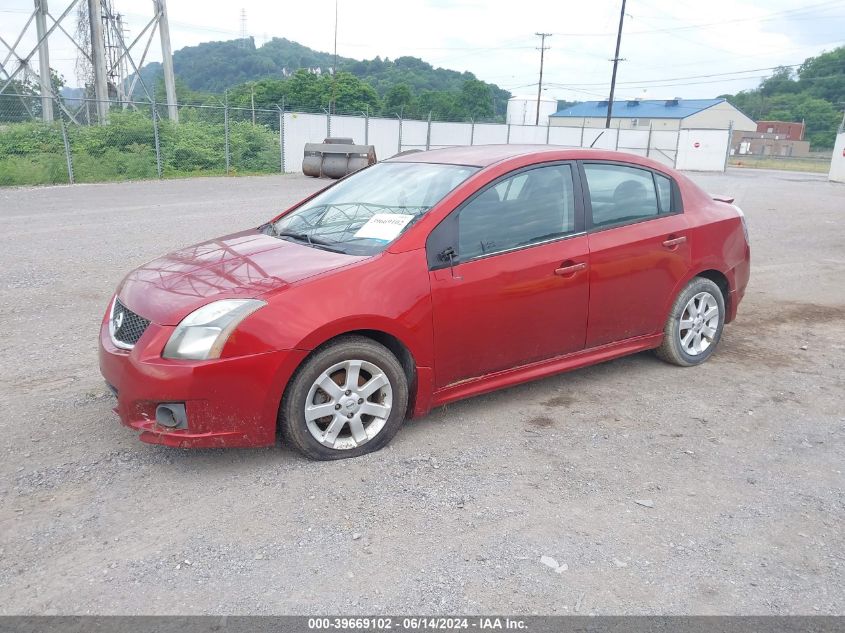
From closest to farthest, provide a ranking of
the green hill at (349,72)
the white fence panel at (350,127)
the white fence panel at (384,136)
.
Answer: the white fence panel at (350,127)
the white fence panel at (384,136)
the green hill at (349,72)

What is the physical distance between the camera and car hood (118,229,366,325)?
3.60 metres

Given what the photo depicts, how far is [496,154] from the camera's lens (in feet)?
15.1

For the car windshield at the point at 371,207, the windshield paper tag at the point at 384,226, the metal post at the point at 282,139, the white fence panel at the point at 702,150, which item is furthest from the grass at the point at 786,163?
the windshield paper tag at the point at 384,226

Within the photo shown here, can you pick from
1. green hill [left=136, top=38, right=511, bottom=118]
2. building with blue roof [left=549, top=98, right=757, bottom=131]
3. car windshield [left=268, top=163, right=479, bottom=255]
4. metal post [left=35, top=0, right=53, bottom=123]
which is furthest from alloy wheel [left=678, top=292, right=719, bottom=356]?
building with blue roof [left=549, top=98, right=757, bottom=131]

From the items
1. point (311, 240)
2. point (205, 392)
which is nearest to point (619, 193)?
point (311, 240)

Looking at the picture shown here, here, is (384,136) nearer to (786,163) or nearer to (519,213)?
(519,213)

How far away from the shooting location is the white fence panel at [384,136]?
31.2m

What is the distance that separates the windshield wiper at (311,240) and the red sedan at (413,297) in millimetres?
20

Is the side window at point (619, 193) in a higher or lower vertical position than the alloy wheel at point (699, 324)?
higher

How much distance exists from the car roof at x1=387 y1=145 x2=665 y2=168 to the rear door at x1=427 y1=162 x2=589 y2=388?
0.12m

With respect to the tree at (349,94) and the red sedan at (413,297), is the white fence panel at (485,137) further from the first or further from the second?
the tree at (349,94)

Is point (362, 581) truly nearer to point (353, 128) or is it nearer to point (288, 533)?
point (288, 533)

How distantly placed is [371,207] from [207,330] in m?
1.48

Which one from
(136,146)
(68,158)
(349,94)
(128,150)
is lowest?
(68,158)
